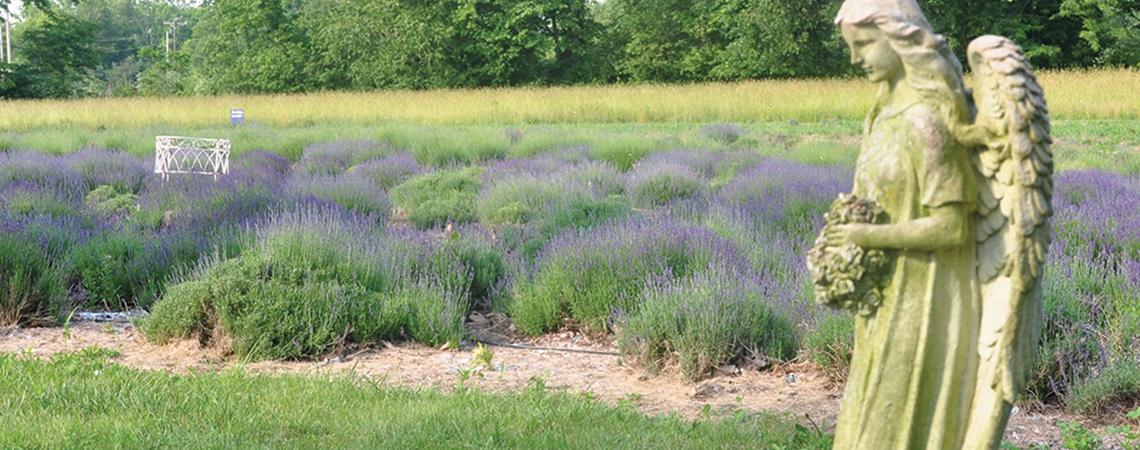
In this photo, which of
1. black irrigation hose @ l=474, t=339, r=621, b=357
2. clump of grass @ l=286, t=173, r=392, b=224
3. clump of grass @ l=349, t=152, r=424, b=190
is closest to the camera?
black irrigation hose @ l=474, t=339, r=621, b=357

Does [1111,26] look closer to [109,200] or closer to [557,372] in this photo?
[109,200]

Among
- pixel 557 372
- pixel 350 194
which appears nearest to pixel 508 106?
pixel 350 194

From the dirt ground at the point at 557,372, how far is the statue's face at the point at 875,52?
2739 millimetres

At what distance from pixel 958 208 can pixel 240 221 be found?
8045 mm

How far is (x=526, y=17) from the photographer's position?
40.5 m

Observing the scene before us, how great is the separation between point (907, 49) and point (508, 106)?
84.5 feet

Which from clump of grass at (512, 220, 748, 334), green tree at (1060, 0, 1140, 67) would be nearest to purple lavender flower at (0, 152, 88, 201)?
clump of grass at (512, 220, 748, 334)

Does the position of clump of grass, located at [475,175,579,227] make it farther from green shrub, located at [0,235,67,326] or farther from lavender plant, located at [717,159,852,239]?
green shrub, located at [0,235,67,326]

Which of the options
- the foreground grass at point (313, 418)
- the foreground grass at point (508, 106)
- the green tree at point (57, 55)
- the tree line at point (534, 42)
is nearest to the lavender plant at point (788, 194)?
the foreground grass at point (313, 418)

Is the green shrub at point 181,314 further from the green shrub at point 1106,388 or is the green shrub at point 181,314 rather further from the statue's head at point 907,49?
the statue's head at point 907,49

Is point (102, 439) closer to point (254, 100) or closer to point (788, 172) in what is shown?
point (788, 172)

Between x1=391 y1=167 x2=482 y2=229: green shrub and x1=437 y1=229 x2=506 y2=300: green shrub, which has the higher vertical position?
x1=437 y1=229 x2=506 y2=300: green shrub

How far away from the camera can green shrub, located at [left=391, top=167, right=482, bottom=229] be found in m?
11.1

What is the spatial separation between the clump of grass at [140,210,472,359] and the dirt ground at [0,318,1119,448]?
0.12m
